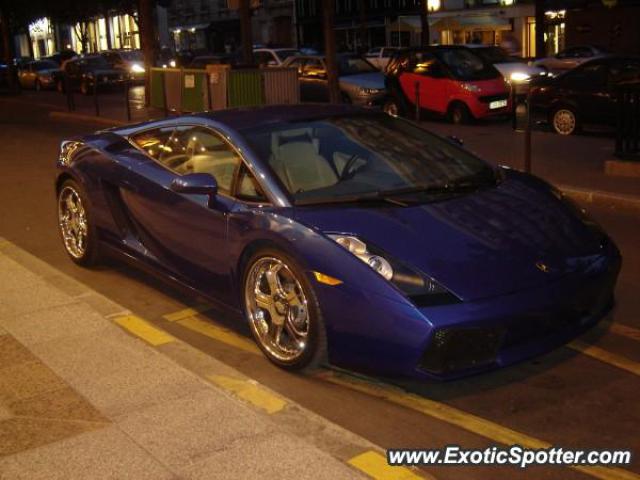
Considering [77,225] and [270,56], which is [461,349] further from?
[270,56]

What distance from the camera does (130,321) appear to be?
5559mm

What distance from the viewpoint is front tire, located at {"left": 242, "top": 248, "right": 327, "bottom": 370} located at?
14.6 feet

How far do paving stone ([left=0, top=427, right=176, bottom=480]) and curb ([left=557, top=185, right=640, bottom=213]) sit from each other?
22.8 ft

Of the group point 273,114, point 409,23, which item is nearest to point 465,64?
point 273,114

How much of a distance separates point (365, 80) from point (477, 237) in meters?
16.7

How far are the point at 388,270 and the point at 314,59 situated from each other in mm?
19516

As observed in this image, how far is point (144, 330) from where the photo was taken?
5.38 metres

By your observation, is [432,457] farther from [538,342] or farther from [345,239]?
[345,239]

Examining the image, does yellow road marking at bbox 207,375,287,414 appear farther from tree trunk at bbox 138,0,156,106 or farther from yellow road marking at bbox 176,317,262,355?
tree trunk at bbox 138,0,156,106

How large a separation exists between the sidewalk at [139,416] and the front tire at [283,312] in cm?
31

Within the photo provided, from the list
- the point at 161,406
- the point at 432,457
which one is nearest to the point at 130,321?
the point at 161,406

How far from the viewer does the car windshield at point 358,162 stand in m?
4.98

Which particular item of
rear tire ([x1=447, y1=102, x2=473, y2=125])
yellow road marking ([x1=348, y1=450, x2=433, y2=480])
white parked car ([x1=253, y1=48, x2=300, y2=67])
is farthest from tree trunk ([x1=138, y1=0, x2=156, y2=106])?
yellow road marking ([x1=348, y1=450, x2=433, y2=480])

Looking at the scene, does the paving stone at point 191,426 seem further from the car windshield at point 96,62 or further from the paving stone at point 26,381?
the car windshield at point 96,62
